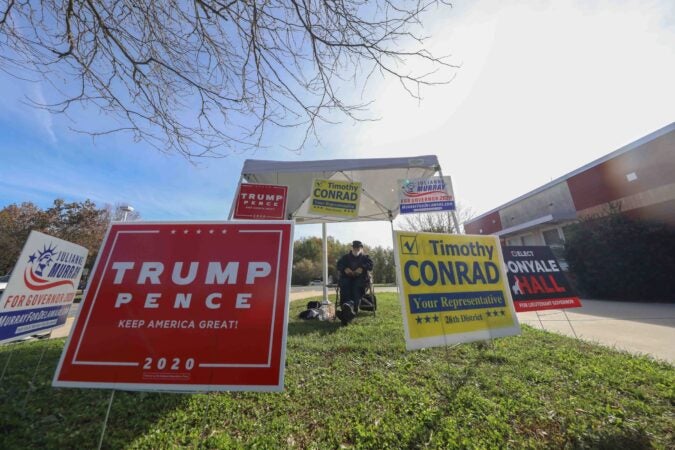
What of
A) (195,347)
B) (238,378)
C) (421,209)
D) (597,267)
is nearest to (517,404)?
(238,378)

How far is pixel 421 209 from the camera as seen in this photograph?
18.4 ft

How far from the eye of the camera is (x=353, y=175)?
6.85m

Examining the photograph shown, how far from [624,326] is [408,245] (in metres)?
4.59

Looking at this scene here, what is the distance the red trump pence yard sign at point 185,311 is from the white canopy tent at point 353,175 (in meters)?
3.57

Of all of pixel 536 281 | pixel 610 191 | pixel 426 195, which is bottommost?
pixel 536 281

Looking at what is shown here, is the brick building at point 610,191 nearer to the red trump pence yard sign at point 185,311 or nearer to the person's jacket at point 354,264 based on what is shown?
the person's jacket at point 354,264

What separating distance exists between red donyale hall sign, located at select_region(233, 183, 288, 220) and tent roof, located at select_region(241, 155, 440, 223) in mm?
530

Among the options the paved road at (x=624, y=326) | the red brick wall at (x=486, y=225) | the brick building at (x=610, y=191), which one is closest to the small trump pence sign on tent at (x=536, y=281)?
the paved road at (x=624, y=326)

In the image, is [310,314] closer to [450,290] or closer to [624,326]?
[450,290]

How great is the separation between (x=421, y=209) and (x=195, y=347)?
5.14 m

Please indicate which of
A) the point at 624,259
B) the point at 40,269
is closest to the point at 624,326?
the point at 624,259

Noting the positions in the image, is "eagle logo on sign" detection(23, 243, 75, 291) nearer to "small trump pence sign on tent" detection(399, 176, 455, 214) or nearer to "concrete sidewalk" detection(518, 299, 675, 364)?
"small trump pence sign on tent" detection(399, 176, 455, 214)

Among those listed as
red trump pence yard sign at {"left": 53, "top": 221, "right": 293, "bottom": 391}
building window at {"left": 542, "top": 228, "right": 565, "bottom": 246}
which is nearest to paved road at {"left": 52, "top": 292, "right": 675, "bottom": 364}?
red trump pence yard sign at {"left": 53, "top": 221, "right": 293, "bottom": 391}

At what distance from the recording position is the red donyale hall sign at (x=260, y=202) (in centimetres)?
500
